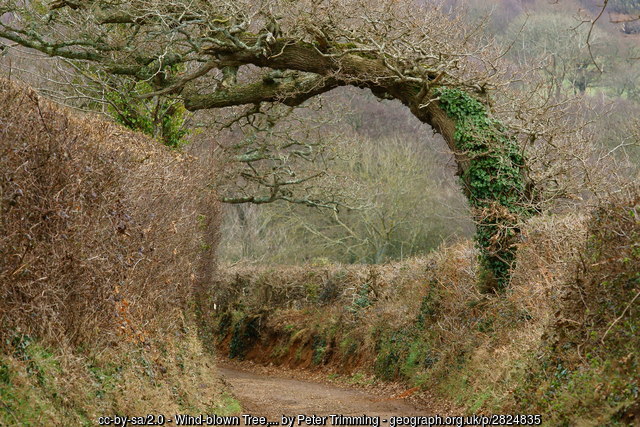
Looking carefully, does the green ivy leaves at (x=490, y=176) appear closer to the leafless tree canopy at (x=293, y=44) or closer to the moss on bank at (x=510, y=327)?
the leafless tree canopy at (x=293, y=44)

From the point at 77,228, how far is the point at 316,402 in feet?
25.1

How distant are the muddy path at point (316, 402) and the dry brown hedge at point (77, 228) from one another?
3.09m

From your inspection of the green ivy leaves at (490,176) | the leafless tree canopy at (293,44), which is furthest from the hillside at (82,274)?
the green ivy leaves at (490,176)

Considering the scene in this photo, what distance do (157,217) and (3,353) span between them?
4.06 metres

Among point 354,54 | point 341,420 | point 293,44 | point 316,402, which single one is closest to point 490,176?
point 354,54

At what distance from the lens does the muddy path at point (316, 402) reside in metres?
12.7

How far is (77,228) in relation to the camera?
790 centimetres

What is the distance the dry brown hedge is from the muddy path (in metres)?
3.09

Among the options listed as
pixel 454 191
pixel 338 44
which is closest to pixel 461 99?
A: pixel 338 44

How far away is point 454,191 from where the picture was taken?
132 feet

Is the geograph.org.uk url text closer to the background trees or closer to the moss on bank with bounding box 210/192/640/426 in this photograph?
the moss on bank with bounding box 210/192/640/426

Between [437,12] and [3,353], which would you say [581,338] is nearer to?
[3,353]

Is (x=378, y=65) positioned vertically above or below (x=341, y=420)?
above

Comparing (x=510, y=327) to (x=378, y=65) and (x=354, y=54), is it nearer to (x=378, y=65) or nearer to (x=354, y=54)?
(x=378, y=65)
